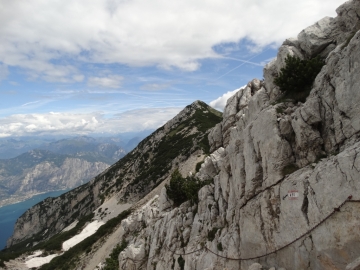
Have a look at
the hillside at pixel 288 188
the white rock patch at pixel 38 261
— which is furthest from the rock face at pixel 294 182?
the white rock patch at pixel 38 261

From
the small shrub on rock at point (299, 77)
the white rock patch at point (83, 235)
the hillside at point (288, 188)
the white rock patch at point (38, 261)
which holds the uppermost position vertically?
the small shrub on rock at point (299, 77)

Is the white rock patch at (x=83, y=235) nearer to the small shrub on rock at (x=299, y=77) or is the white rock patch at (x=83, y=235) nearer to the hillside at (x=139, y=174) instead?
the hillside at (x=139, y=174)

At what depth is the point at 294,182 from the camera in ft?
47.0

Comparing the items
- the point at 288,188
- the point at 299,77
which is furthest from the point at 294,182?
the point at 299,77

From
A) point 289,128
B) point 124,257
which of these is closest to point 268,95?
point 289,128

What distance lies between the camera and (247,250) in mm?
17016

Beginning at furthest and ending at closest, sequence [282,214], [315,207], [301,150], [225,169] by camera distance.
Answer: [225,169] < [301,150] < [282,214] < [315,207]

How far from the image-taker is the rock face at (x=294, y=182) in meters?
12.0

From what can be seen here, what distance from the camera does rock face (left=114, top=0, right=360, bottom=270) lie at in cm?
1202

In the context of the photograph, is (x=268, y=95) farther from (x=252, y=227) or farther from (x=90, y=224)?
(x=90, y=224)

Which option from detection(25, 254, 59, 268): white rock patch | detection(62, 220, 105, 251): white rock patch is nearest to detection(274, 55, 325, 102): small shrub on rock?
detection(62, 220, 105, 251): white rock patch

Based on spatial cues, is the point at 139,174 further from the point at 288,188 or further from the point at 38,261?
the point at 288,188

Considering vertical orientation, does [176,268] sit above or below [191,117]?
below

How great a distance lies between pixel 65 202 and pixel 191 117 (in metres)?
83.7
